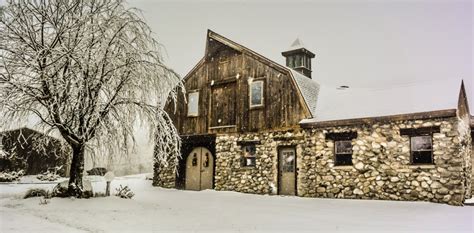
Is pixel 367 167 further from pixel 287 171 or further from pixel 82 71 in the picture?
pixel 82 71

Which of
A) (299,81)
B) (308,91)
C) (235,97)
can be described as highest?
(299,81)

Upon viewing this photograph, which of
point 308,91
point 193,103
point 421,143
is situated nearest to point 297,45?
point 308,91

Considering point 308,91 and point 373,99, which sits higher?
point 308,91

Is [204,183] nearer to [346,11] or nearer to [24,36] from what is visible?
[24,36]

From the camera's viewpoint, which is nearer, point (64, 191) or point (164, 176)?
point (64, 191)

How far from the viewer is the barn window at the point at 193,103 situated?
59.0ft

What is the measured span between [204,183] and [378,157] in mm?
8164

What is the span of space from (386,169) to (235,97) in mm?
7363

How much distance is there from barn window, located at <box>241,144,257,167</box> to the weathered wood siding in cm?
77

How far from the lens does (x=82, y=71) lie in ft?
31.4

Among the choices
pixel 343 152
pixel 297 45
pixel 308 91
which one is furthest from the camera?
pixel 297 45

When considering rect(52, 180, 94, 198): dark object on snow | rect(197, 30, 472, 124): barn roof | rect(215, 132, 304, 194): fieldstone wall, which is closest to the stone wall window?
rect(197, 30, 472, 124): barn roof

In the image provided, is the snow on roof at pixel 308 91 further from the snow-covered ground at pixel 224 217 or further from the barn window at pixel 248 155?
the snow-covered ground at pixel 224 217

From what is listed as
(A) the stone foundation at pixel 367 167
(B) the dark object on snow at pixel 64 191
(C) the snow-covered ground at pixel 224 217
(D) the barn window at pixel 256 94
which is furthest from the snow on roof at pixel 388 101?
(B) the dark object on snow at pixel 64 191
